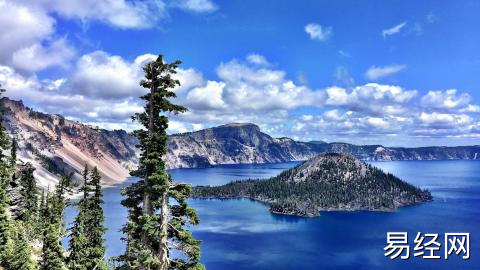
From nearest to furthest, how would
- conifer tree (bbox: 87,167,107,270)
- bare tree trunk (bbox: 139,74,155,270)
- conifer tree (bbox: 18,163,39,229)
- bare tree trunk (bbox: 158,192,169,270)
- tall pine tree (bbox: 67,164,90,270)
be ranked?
bare tree trunk (bbox: 158,192,169,270) < bare tree trunk (bbox: 139,74,155,270) < tall pine tree (bbox: 67,164,90,270) < conifer tree (bbox: 87,167,107,270) < conifer tree (bbox: 18,163,39,229)

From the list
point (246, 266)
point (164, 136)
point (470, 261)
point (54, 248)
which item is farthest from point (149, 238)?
point (470, 261)

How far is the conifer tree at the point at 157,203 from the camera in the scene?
25656 millimetres

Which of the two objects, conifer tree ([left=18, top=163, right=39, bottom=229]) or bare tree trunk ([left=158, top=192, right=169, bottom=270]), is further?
conifer tree ([left=18, top=163, right=39, bottom=229])

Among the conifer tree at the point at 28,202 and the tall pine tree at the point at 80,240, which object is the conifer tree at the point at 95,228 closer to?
the tall pine tree at the point at 80,240

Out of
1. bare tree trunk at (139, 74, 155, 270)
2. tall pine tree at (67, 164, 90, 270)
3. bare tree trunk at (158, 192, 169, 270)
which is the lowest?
tall pine tree at (67, 164, 90, 270)

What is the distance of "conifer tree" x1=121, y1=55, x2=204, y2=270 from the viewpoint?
84.2 feet

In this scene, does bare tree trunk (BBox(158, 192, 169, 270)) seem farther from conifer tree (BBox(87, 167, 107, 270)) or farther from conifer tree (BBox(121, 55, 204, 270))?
conifer tree (BBox(87, 167, 107, 270))

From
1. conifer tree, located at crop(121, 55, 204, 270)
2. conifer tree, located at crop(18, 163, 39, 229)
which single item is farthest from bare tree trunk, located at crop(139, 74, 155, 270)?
conifer tree, located at crop(18, 163, 39, 229)

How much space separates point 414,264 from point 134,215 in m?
171

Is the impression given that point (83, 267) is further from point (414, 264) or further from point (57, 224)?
point (414, 264)

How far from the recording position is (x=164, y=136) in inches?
1066

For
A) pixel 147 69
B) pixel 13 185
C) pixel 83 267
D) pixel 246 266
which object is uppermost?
pixel 147 69

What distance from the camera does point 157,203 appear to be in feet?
86.1

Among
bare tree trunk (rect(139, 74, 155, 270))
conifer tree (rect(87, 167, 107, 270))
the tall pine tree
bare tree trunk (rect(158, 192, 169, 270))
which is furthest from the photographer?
conifer tree (rect(87, 167, 107, 270))
